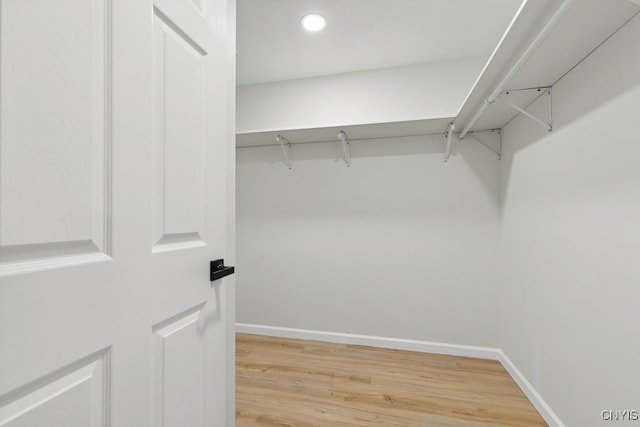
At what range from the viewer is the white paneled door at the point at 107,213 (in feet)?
1.47

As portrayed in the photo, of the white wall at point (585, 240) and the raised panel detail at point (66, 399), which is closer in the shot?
Result: the raised panel detail at point (66, 399)

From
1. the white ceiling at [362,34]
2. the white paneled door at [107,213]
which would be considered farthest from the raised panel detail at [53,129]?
the white ceiling at [362,34]

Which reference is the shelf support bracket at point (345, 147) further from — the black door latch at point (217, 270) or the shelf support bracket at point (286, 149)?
the black door latch at point (217, 270)

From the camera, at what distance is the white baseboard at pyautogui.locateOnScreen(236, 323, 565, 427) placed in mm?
1933

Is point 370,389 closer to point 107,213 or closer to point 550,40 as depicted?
point 107,213

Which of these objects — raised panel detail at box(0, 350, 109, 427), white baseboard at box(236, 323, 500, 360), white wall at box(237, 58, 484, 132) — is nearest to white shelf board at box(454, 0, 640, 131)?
white wall at box(237, 58, 484, 132)

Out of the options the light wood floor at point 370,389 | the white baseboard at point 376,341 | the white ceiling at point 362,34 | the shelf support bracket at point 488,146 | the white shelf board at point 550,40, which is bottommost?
the light wood floor at point 370,389

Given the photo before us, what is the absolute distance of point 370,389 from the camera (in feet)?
6.09

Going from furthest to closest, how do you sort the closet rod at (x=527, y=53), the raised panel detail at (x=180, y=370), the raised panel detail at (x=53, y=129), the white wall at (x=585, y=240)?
1. the white wall at (x=585, y=240)
2. the closet rod at (x=527, y=53)
3. the raised panel detail at (x=180, y=370)
4. the raised panel detail at (x=53, y=129)

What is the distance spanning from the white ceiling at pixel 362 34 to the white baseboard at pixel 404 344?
7.65 feet

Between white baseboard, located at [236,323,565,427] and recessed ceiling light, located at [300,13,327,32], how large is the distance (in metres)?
2.44

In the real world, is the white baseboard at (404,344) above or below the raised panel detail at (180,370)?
below

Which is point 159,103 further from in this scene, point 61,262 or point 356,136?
point 356,136

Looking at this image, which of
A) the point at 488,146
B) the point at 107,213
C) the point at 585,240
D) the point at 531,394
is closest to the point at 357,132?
the point at 488,146
